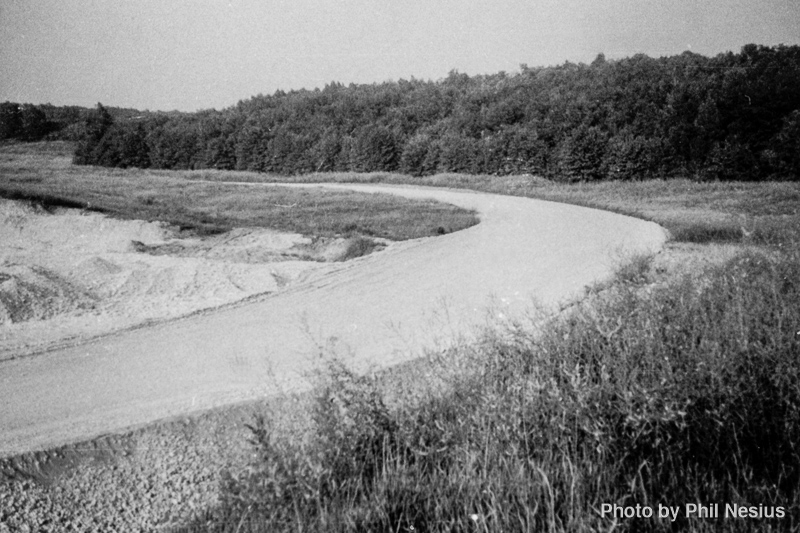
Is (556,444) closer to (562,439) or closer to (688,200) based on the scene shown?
(562,439)

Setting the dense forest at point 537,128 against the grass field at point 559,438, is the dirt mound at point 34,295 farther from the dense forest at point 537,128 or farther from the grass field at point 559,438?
the dense forest at point 537,128

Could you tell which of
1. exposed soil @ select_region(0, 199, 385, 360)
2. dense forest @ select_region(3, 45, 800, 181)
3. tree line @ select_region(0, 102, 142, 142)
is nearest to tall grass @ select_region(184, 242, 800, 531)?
exposed soil @ select_region(0, 199, 385, 360)

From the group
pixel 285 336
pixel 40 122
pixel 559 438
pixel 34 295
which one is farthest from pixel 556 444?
pixel 40 122

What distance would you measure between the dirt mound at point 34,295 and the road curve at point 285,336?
1.75 m

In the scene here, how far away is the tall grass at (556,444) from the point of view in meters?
3.36

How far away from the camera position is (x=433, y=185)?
113 feet

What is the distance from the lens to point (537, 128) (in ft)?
126

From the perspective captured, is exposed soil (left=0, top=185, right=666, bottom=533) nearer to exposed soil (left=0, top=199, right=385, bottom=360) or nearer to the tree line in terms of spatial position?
exposed soil (left=0, top=199, right=385, bottom=360)

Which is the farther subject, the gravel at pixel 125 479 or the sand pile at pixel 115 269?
the sand pile at pixel 115 269

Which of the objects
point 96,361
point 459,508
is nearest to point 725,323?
point 459,508

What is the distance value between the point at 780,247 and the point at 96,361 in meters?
11.6

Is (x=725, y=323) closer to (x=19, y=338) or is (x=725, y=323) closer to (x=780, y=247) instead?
(x=780, y=247)

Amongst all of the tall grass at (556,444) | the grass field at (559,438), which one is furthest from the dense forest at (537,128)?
the tall grass at (556,444)

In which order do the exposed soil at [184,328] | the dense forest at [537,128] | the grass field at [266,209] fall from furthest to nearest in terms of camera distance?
the dense forest at [537,128], the grass field at [266,209], the exposed soil at [184,328]
